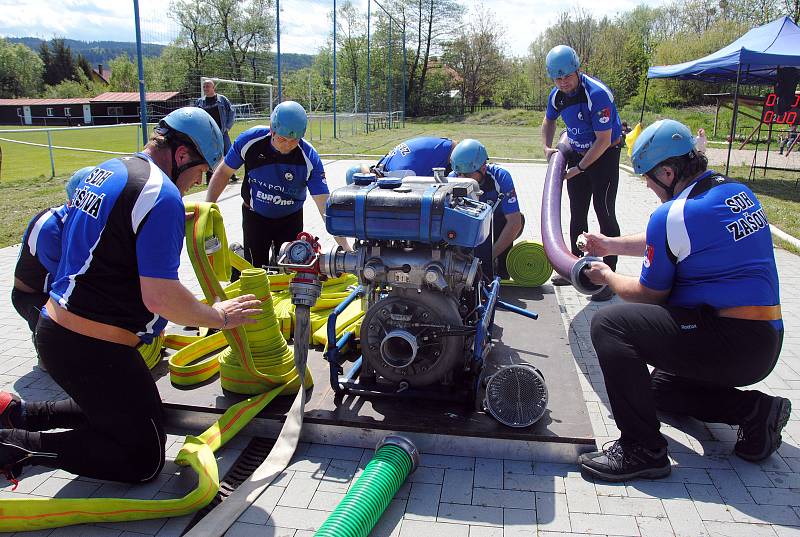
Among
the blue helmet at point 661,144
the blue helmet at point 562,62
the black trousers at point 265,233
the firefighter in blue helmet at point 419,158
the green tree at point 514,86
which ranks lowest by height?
the black trousers at point 265,233

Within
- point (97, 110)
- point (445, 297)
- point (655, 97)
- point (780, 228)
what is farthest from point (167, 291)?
point (97, 110)

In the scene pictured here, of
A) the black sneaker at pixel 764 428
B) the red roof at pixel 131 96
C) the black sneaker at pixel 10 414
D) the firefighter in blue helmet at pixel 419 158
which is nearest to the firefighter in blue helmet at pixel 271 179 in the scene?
the firefighter in blue helmet at pixel 419 158

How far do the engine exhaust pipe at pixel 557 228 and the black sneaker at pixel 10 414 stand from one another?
3.09m

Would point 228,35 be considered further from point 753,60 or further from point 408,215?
point 408,215

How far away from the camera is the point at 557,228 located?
17.5ft

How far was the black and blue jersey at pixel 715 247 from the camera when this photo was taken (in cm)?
302

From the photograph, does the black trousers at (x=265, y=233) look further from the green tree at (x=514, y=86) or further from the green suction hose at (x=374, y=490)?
the green tree at (x=514, y=86)

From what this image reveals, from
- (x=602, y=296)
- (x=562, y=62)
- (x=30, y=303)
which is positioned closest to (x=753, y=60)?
(x=562, y=62)

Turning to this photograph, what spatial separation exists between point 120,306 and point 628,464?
2.58 metres

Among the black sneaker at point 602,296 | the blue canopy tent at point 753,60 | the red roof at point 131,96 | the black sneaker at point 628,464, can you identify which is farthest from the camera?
the red roof at point 131,96

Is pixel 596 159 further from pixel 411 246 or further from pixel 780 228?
pixel 780 228

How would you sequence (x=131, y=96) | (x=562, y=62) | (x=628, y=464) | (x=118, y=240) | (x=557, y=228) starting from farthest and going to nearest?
(x=131, y=96) → (x=562, y=62) → (x=557, y=228) → (x=628, y=464) → (x=118, y=240)

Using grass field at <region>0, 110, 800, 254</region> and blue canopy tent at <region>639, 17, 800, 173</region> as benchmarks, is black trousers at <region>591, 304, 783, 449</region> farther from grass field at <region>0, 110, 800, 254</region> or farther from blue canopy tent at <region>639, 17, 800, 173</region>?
blue canopy tent at <region>639, 17, 800, 173</region>

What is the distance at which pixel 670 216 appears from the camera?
10.1ft
